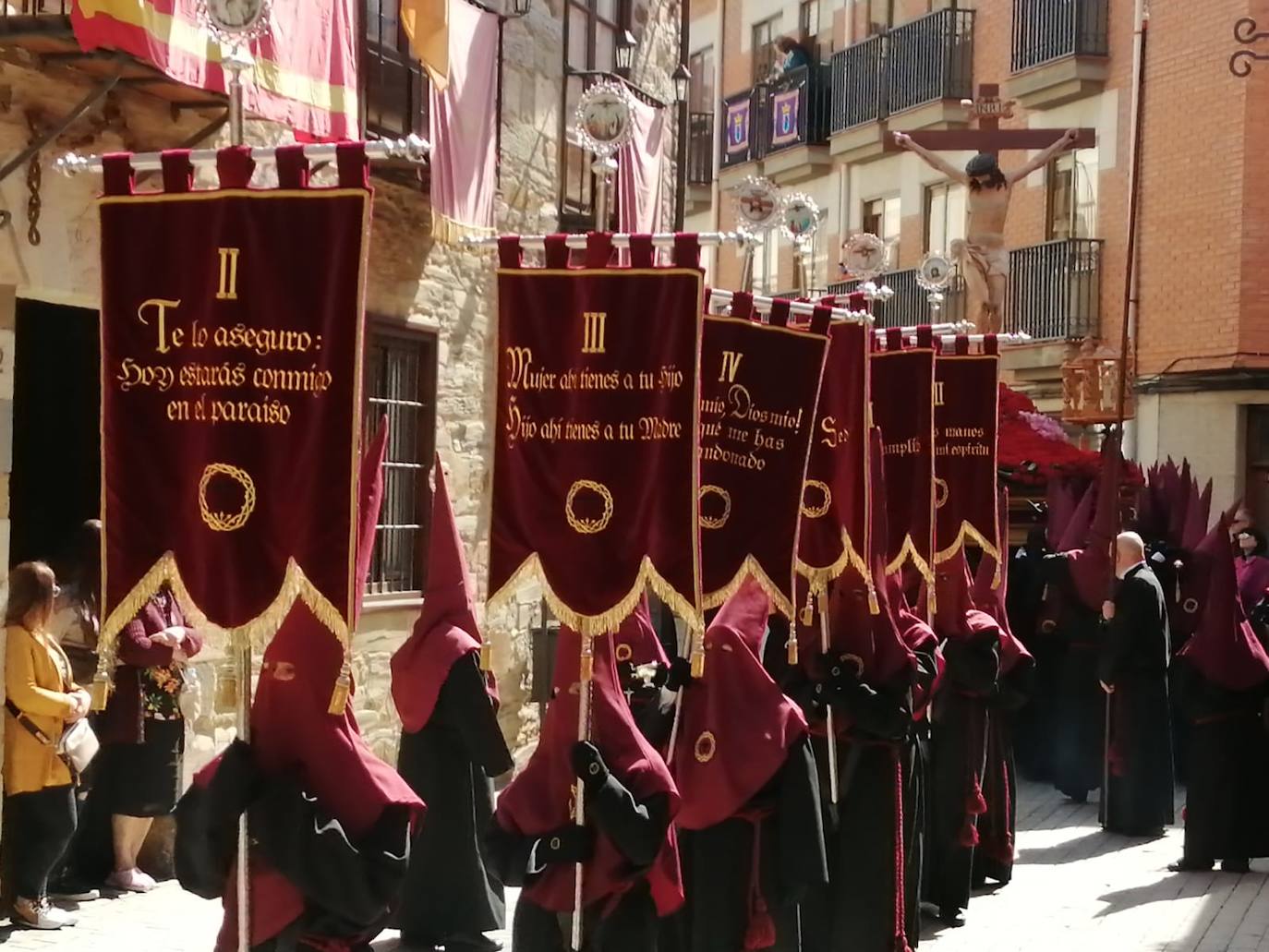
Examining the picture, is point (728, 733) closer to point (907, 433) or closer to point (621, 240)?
point (621, 240)

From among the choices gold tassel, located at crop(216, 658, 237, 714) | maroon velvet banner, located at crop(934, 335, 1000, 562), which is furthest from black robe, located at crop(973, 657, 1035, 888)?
gold tassel, located at crop(216, 658, 237, 714)

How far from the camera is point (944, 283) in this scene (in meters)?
11.8

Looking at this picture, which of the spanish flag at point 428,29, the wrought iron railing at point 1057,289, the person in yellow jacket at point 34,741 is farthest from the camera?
the wrought iron railing at point 1057,289

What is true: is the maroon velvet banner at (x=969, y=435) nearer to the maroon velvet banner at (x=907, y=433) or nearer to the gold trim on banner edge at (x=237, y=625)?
the maroon velvet banner at (x=907, y=433)

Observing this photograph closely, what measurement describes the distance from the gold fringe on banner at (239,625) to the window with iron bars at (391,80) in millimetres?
6476

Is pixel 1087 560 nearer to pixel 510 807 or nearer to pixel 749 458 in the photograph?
pixel 749 458

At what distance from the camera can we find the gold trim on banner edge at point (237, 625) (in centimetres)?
554

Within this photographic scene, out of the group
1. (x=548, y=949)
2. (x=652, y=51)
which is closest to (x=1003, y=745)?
(x=548, y=949)

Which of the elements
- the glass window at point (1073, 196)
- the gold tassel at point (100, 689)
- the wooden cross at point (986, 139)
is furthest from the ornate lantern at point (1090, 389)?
the gold tassel at point (100, 689)

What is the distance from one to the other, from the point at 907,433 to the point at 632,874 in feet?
11.9

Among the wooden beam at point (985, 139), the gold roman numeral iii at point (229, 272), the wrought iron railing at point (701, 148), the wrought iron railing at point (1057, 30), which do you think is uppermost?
the wrought iron railing at point (1057, 30)

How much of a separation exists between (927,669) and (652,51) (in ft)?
30.2

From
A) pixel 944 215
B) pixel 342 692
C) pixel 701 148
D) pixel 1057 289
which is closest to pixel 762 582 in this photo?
pixel 342 692

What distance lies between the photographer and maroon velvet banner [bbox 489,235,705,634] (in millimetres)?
6562
